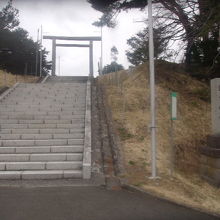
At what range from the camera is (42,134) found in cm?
931

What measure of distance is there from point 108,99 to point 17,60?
71.4ft

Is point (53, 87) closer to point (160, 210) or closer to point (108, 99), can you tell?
point (108, 99)

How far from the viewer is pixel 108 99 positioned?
45.6ft

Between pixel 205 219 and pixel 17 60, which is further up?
pixel 17 60

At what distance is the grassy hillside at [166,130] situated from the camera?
22.5 ft

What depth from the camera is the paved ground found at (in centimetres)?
491

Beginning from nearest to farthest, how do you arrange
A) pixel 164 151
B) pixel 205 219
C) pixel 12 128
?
1. pixel 205 219
2. pixel 164 151
3. pixel 12 128

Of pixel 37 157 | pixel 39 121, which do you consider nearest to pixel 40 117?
pixel 39 121

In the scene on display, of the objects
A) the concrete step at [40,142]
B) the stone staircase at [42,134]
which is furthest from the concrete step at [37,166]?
the concrete step at [40,142]

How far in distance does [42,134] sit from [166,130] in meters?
4.27

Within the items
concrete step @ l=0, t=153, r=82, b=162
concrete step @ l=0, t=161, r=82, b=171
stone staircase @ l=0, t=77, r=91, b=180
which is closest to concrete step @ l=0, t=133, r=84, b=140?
stone staircase @ l=0, t=77, r=91, b=180

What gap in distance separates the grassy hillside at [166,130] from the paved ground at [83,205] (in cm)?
56

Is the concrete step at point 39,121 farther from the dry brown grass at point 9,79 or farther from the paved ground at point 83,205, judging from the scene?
the dry brown grass at point 9,79

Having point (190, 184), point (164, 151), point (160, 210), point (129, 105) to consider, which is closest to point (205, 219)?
point (160, 210)
